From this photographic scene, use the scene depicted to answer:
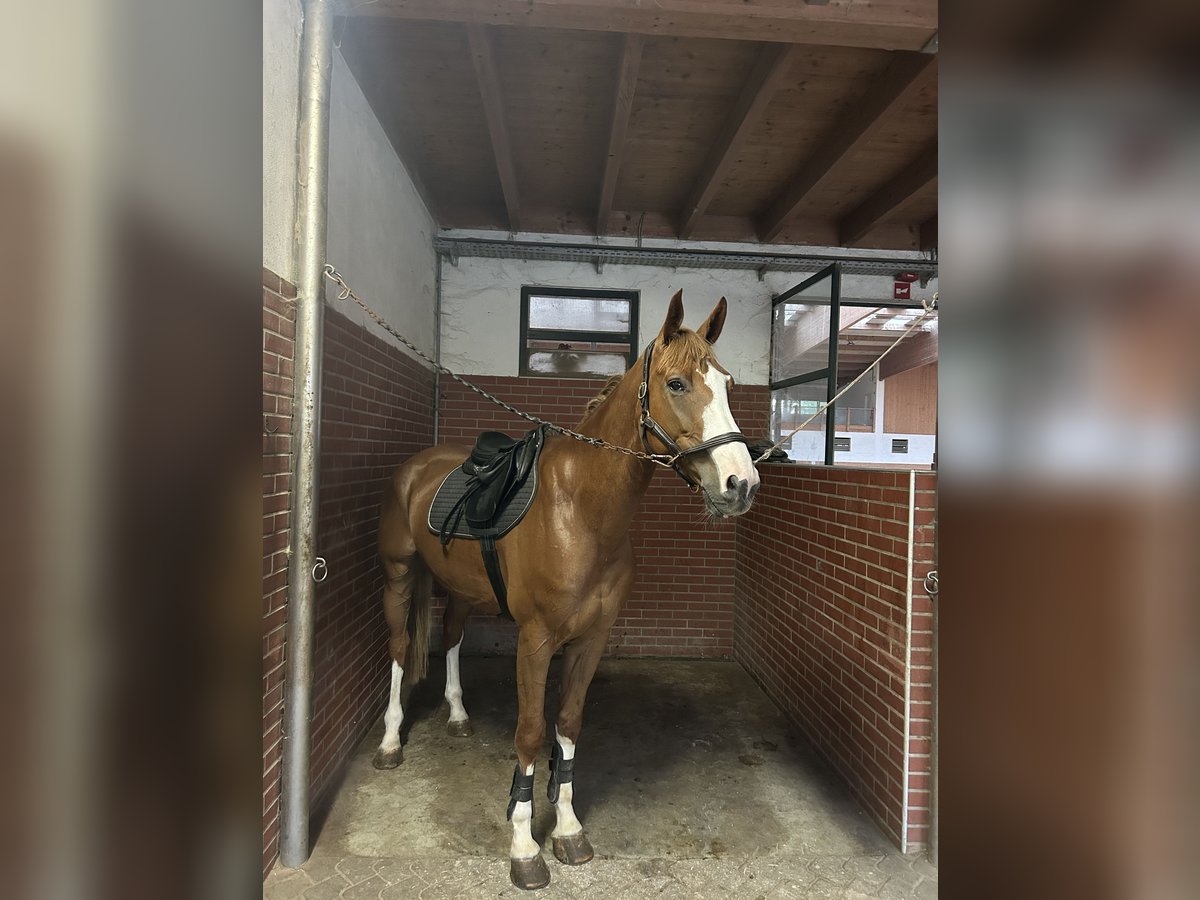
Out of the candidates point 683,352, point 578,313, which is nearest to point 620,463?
point 683,352

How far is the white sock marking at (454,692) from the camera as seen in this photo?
2855mm

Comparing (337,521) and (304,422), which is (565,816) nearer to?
(337,521)

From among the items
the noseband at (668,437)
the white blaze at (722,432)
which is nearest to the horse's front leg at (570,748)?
the noseband at (668,437)

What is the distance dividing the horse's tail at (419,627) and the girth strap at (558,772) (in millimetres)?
1057

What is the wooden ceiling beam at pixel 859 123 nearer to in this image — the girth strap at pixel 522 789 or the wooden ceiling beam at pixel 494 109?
the wooden ceiling beam at pixel 494 109

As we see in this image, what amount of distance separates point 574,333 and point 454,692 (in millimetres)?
2563

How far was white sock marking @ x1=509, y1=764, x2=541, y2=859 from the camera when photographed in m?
1.89

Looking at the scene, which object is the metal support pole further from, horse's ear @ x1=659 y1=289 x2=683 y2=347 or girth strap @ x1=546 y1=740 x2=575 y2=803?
horse's ear @ x1=659 y1=289 x2=683 y2=347
